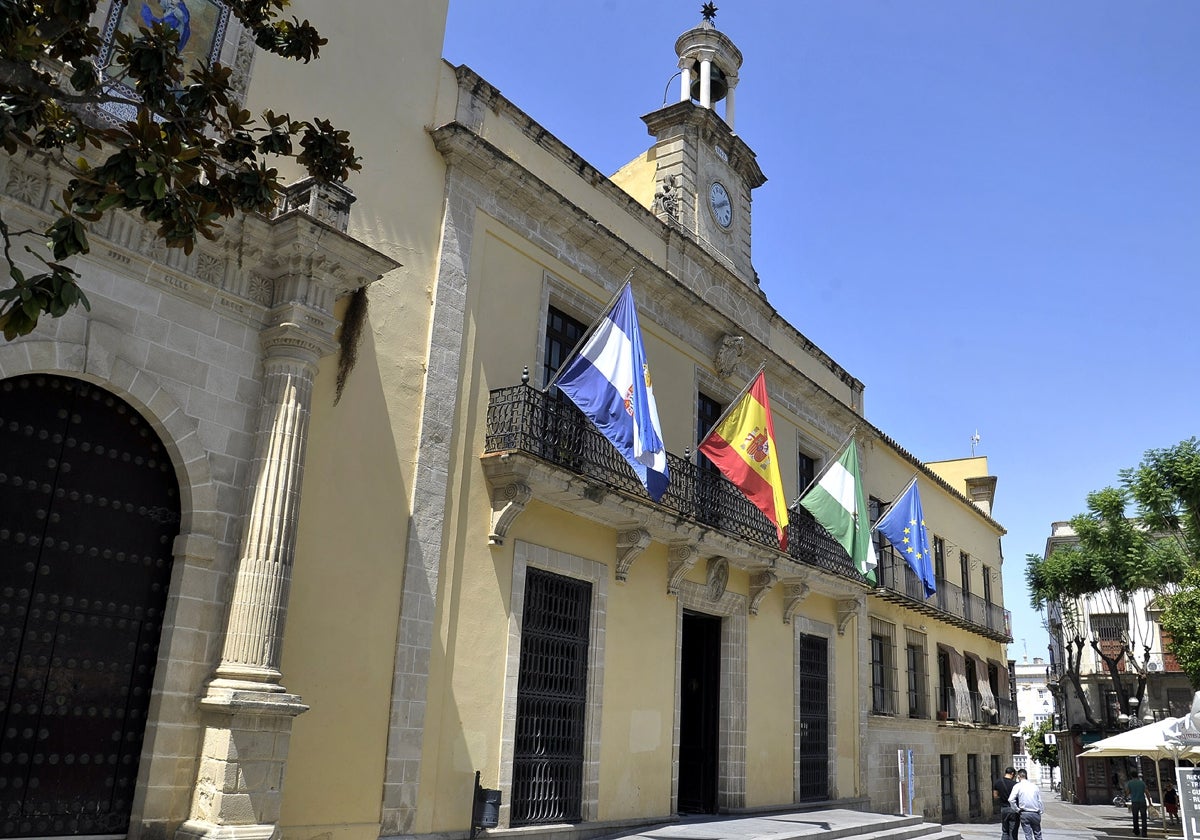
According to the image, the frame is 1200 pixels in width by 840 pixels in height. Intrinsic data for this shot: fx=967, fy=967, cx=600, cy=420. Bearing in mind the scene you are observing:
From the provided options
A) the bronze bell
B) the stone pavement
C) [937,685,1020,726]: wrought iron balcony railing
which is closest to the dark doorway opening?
the stone pavement

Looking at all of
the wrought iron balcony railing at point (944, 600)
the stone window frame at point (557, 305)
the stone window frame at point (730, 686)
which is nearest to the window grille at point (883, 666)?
the wrought iron balcony railing at point (944, 600)

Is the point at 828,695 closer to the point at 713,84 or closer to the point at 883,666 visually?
the point at 883,666

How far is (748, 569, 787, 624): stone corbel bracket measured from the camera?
14594mm

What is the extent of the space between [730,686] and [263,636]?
856cm

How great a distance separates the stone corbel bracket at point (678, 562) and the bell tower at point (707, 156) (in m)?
5.04

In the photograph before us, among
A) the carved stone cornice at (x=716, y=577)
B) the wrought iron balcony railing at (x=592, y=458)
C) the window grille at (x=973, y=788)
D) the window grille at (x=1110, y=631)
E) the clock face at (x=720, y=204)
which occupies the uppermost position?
the clock face at (x=720, y=204)

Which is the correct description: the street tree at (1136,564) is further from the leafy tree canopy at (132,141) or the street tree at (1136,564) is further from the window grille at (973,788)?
the leafy tree canopy at (132,141)

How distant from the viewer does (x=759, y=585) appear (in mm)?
14648

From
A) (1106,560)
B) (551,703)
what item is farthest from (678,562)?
(1106,560)

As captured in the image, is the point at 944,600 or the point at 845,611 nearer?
the point at 845,611

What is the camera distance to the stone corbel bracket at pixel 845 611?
57.6ft

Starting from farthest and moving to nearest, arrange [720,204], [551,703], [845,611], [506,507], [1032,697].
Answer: [1032,697]
[845,611]
[720,204]
[551,703]
[506,507]

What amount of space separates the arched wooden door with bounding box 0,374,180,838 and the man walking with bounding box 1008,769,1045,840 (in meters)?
11.2

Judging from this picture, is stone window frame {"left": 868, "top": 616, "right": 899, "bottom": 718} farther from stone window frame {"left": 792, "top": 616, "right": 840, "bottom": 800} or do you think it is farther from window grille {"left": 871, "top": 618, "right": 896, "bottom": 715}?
stone window frame {"left": 792, "top": 616, "right": 840, "bottom": 800}
